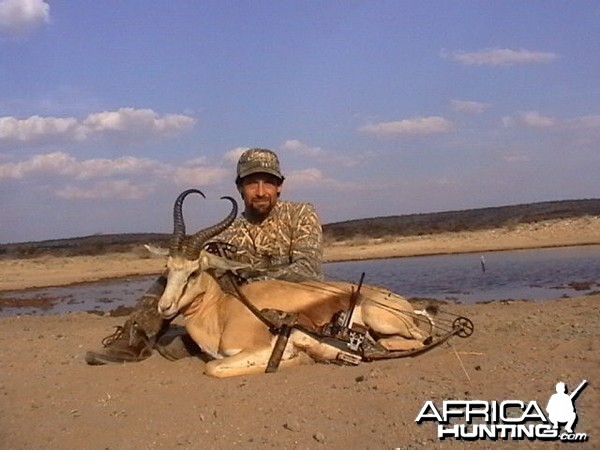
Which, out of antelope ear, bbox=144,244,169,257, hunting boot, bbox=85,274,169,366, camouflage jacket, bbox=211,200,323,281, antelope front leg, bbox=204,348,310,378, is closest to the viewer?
antelope front leg, bbox=204,348,310,378

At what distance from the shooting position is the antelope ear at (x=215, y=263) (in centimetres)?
849

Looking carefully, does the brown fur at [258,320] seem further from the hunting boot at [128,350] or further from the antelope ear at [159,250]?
the hunting boot at [128,350]

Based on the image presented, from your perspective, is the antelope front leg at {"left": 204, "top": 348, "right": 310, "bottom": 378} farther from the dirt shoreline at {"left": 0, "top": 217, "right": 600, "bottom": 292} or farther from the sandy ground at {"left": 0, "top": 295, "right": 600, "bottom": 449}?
the dirt shoreline at {"left": 0, "top": 217, "right": 600, "bottom": 292}

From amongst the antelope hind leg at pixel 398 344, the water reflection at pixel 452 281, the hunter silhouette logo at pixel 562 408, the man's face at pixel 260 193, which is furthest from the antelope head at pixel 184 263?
the water reflection at pixel 452 281

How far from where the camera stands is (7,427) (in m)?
6.77

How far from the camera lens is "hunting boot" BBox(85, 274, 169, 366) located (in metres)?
9.08

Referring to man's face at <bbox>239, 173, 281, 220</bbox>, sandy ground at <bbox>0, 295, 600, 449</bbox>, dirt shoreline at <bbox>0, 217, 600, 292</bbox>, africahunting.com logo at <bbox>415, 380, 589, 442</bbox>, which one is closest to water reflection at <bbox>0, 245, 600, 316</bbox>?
dirt shoreline at <bbox>0, 217, 600, 292</bbox>

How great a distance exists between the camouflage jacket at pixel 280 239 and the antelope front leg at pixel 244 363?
4.57ft

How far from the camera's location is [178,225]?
8.51 m

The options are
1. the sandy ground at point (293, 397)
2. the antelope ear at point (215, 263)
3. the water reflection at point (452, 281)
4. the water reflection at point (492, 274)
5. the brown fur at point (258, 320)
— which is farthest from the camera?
the water reflection at point (452, 281)

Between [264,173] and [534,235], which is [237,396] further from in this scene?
[534,235]

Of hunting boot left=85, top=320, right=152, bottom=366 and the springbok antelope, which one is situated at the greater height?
the springbok antelope

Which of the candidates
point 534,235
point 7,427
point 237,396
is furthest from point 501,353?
point 534,235

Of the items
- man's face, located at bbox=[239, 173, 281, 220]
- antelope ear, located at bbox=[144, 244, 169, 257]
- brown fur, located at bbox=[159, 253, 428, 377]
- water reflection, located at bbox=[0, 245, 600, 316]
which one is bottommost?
water reflection, located at bbox=[0, 245, 600, 316]
